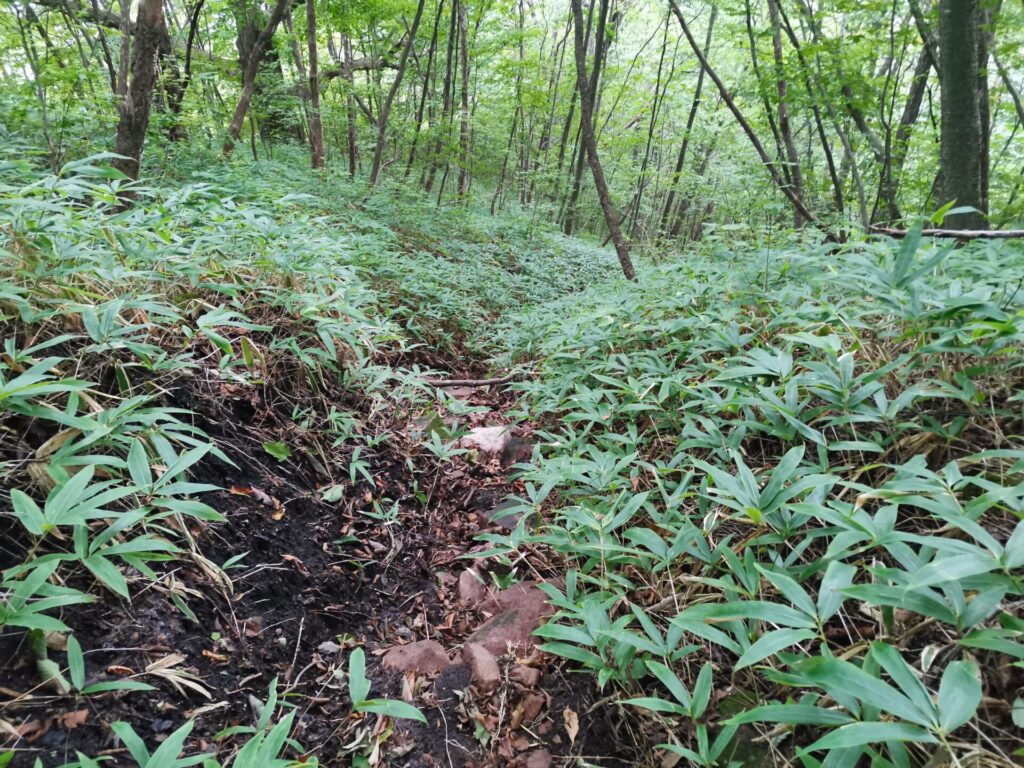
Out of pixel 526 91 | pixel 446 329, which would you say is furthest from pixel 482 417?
pixel 526 91

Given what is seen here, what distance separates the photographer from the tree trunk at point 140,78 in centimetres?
296

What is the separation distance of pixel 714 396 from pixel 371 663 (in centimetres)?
163

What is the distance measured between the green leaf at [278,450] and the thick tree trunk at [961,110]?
443 cm

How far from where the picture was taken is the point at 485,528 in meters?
2.42

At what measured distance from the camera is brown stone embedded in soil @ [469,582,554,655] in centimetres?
167

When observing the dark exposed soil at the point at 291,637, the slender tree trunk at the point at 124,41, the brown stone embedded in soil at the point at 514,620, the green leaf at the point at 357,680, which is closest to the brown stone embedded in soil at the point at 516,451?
the dark exposed soil at the point at 291,637

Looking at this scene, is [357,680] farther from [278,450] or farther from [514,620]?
[278,450]

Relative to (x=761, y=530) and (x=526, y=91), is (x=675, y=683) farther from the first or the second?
(x=526, y=91)

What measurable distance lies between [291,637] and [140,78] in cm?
356

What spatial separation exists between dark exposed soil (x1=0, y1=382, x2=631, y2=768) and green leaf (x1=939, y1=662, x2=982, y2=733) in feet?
2.54

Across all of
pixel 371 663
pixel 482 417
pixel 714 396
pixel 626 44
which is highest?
pixel 626 44

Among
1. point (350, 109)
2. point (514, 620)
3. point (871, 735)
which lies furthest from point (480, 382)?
point (350, 109)

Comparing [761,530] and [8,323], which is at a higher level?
[8,323]

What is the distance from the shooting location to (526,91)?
444 inches
